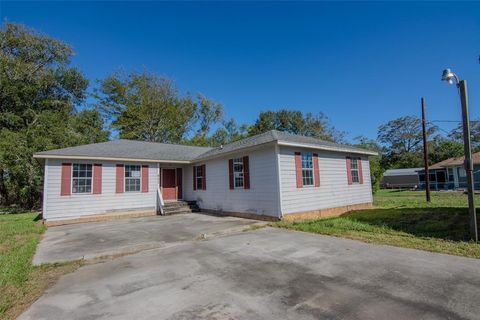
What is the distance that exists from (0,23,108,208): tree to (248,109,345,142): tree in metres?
24.0

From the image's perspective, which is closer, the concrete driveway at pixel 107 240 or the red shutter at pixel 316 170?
the concrete driveway at pixel 107 240

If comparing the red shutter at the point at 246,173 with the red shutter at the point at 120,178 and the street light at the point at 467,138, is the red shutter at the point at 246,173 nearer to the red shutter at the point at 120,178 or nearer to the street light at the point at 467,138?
the red shutter at the point at 120,178

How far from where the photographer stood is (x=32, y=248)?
6512 millimetres

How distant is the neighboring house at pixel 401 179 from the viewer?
126ft

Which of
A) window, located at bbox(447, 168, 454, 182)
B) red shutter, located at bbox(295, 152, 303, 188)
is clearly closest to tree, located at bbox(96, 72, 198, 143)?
red shutter, located at bbox(295, 152, 303, 188)

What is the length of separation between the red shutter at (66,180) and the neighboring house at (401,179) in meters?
41.6

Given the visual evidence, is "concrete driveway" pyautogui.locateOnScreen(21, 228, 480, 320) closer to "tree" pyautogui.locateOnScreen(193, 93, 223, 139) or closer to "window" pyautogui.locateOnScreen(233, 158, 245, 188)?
"window" pyautogui.locateOnScreen(233, 158, 245, 188)

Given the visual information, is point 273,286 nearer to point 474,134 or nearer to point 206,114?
point 206,114

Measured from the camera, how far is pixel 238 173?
11461 millimetres

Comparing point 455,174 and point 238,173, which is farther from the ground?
point 238,173

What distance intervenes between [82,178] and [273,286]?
11.4m

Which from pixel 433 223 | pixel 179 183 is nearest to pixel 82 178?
pixel 179 183

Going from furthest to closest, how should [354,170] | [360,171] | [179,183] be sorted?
[179,183]
[360,171]
[354,170]

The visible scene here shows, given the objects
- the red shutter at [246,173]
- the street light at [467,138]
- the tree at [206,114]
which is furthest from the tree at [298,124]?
the street light at [467,138]
